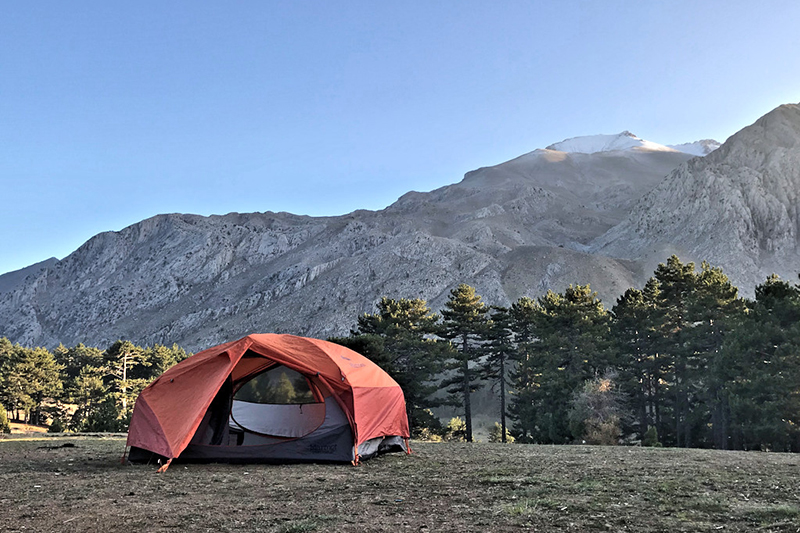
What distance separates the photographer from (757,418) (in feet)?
82.9

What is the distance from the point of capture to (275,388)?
13.1 m

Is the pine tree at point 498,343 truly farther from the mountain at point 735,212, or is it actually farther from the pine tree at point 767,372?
the mountain at point 735,212

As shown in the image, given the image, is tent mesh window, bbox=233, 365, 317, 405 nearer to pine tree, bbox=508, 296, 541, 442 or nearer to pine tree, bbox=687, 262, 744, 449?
pine tree, bbox=687, 262, 744, 449

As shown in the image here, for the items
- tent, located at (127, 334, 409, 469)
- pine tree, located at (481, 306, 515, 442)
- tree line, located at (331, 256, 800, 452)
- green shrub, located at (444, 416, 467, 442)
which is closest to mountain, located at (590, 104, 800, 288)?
tree line, located at (331, 256, 800, 452)

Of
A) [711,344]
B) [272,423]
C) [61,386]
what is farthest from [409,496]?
[61,386]

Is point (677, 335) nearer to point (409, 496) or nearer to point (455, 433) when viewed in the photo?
point (455, 433)

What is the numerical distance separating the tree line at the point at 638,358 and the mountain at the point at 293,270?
50563 millimetres

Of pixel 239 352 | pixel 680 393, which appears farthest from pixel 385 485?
pixel 680 393

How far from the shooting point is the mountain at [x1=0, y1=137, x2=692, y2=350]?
97625 mm

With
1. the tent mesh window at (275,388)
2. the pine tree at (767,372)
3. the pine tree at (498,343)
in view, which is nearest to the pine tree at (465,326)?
the pine tree at (498,343)

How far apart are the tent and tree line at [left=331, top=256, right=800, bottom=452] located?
56.4ft

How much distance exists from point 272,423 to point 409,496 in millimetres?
6630

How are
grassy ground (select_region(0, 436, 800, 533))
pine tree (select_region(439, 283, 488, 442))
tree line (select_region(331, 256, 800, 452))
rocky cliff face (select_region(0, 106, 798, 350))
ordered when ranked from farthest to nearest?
1. rocky cliff face (select_region(0, 106, 798, 350))
2. pine tree (select_region(439, 283, 488, 442))
3. tree line (select_region(331, 256, 800, 452))
4. grassy ground (select_region(0, 436, 800, 533))

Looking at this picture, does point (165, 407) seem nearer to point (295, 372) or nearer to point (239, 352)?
point (239, 352)
